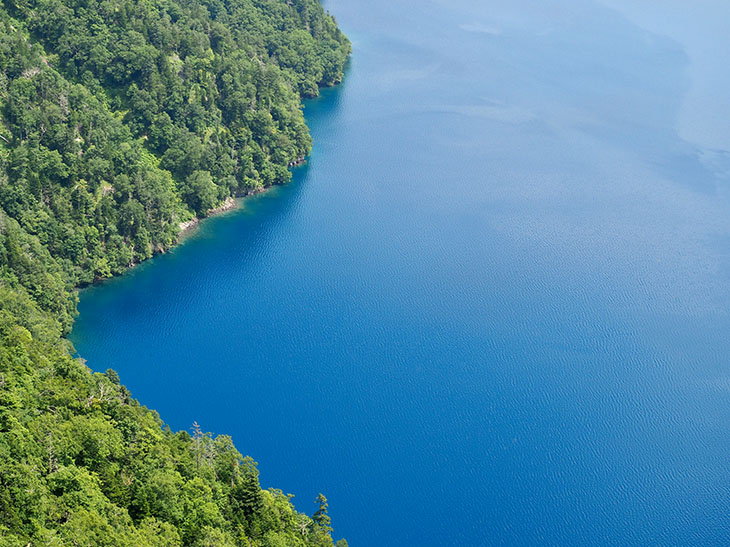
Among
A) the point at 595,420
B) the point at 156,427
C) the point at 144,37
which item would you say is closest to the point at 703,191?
the point at 595,420

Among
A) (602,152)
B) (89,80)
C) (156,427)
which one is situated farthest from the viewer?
(602,152)

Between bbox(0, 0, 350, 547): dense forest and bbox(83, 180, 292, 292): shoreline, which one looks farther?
bbox(83, 180, 292, 292): shoreline

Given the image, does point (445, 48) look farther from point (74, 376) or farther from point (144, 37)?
point (74, 376)

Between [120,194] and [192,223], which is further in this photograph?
[192,223]

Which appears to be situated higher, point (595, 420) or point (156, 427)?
point (595, 420)

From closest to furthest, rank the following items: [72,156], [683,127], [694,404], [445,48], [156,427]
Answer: [156,427]
[694,404]
[72,156]
[683,127]
[445,48]

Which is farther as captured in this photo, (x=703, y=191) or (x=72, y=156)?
(x=703, y=191)

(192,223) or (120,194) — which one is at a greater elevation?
(192,223)

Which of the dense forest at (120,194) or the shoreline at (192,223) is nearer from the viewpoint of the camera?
the dense forest at (120,194)
